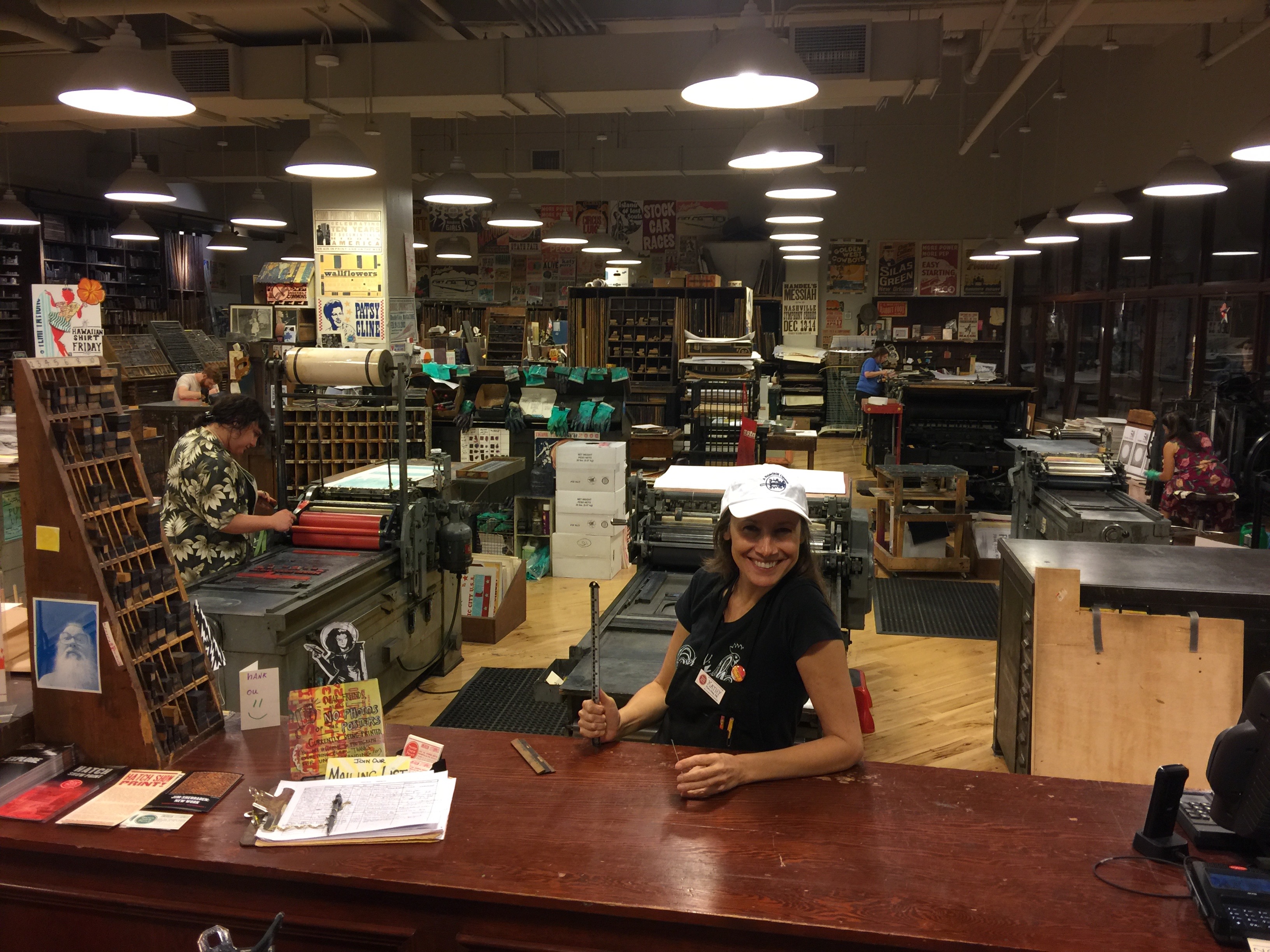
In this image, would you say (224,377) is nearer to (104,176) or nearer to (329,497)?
(329,497)

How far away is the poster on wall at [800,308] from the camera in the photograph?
715 inches

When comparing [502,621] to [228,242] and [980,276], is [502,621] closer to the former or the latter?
[228,242]

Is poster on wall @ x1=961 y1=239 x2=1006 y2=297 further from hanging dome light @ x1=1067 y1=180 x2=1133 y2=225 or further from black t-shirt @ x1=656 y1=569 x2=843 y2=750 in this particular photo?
black t-shirt @ x1=656 y1=569 x2=843 y2=750

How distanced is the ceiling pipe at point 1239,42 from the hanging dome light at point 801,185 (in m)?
3.55

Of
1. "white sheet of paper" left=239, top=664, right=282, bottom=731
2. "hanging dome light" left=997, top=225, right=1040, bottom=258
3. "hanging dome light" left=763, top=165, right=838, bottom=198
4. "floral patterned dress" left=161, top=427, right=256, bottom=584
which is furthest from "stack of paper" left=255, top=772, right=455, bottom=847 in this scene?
"hanging dome light" left=997, top=225, right=1040, bottom=258

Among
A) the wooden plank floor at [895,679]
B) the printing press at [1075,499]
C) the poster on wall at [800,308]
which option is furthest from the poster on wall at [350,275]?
the poster on wall at [800,308]

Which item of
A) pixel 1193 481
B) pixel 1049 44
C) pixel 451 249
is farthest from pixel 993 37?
pixel 451 249

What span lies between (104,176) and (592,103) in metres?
10.2

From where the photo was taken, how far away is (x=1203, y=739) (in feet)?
11.0

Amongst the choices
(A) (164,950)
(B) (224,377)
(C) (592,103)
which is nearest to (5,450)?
(B) (224,377)

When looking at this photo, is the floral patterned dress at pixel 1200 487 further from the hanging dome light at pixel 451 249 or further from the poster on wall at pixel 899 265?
the poster on wall at pixel 899 265

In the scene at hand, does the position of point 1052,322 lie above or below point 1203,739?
above

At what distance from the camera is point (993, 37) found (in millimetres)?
7832

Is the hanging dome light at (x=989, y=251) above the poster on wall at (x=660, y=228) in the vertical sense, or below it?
below
